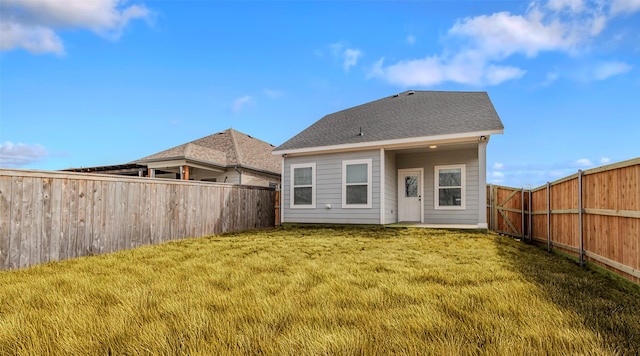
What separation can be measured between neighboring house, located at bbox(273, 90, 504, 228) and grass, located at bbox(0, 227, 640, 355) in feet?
17.0

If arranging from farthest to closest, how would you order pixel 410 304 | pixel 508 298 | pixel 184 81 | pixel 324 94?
pixel 324 94, pixel 184 81, pixel 508 298, pixel 410 304

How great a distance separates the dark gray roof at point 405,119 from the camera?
32.9 ft

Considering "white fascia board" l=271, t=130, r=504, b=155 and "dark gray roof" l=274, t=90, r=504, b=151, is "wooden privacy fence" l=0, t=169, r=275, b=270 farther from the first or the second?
"dark gray roof" l=274, t=90, r=504, b=151

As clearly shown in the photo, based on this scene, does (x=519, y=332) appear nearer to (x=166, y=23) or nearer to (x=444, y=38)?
(x=444, y=38)

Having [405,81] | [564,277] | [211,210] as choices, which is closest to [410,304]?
[564,277]

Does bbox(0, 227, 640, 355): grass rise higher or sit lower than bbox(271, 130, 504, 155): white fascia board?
lower

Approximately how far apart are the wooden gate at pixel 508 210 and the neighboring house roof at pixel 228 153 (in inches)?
406

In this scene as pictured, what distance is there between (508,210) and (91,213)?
1174cm

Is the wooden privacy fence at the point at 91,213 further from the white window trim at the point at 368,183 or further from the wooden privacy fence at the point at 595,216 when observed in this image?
the wooden privacy fence at the point at 595,216

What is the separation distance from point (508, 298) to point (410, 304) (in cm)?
104

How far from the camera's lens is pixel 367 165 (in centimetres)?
1066

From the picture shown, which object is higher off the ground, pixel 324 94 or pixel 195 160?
pixel 324 94

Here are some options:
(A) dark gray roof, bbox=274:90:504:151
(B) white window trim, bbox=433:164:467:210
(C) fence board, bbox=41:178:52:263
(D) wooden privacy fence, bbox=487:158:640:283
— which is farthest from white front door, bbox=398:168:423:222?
(C) fence board, bbox=41:178:52:263

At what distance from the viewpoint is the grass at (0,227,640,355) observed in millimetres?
2135
